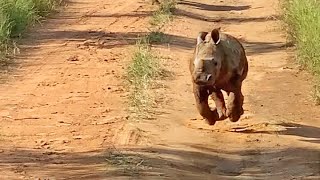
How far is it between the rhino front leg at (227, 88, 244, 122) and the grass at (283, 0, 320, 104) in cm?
155

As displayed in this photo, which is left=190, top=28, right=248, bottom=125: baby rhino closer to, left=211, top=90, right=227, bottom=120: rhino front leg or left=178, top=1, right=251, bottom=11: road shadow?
left=211, top=90, right=227, bottom=120: rhino front leg

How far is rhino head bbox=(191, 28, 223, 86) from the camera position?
7656mm

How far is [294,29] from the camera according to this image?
13.4m

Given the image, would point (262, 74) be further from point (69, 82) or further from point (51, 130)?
point (51, 130)

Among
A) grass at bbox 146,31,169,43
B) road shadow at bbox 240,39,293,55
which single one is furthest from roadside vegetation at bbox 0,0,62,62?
road shadow at bbox 240,39,293,55

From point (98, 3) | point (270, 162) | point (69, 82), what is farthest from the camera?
point (98, 3)

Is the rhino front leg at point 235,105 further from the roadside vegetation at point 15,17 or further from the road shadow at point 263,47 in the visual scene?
the road shadow at point 263,47

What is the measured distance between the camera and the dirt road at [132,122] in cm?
719

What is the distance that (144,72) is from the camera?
10719 mm

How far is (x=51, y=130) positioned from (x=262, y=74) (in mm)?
3792

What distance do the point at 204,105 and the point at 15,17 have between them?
6811 millimetres

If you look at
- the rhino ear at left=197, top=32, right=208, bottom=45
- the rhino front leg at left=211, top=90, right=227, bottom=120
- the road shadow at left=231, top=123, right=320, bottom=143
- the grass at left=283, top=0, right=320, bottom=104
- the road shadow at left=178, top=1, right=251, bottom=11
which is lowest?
the road shadow at left=178, top=1, right=251, bottom=11

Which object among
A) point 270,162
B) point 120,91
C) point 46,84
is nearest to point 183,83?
point 120,91

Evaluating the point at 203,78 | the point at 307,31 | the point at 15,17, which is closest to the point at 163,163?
the point at 203,78
